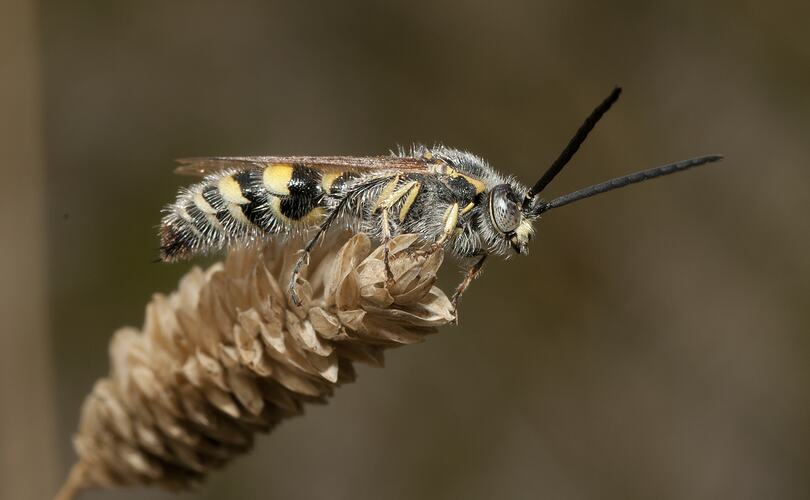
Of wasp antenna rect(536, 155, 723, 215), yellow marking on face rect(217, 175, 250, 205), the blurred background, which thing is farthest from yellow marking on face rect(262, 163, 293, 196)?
the blurred background

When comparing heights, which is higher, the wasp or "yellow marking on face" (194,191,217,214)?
"yellow marking on face" (194,191,217,214)

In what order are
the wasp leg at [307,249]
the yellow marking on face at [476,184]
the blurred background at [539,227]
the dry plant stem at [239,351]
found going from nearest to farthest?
the dry plant stem at [239,351] → the wasp leg at [307,249] → the yellow marking on face at [476,184] → the blurred background at [539,227]

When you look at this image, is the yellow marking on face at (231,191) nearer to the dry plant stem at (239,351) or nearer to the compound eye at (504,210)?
the dry plant stem at (239,351)

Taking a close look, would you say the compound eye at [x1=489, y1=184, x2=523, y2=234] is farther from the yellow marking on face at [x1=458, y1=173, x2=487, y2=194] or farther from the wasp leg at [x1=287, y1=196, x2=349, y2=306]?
the wasp leg at [x1=287, y1=196, x2=349, y2=306]

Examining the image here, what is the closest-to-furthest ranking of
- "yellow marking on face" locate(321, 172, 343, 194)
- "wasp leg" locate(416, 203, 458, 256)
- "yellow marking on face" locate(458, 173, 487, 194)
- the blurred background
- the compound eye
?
"wasp leg" locate(416, 203, 458, 256) < the compound eye < "yellow marking on face" locate(458, 173, 487, 194) < "yellow marking on face" locate(321, 172, 343, 194) < the blurred background

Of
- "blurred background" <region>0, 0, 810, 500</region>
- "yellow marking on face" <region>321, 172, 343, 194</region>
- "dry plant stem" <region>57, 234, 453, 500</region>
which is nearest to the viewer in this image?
"dry plant stem" <region>57, 234, 453, 500</region>

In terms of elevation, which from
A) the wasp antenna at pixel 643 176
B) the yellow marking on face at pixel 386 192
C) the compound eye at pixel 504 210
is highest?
the yellow marking on face at pixel 386 192

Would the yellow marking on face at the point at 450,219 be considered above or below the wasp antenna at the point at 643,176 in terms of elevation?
above

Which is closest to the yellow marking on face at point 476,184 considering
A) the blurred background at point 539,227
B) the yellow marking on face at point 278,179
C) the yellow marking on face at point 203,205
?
the yellow marking on face at point 278,179
